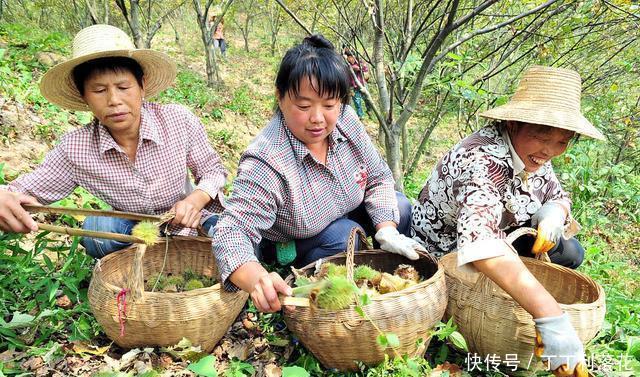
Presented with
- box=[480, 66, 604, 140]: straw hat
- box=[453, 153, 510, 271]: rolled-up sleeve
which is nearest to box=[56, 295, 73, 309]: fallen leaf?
box=[453, 153, 510, 271]: rolled-up sleeve

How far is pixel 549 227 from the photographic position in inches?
87.1

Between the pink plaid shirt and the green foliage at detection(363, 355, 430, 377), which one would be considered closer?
the green foliage at detection(363, 355, 430, 377)

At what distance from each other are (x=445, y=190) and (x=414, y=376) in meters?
0.96

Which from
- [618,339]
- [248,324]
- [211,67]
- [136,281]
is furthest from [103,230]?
[211,67]

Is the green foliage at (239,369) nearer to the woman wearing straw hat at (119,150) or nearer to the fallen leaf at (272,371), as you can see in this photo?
the fallen leaf at (272,371)

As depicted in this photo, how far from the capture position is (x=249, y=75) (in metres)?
15.4

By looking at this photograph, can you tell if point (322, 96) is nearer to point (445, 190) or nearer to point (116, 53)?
point (445, 190)

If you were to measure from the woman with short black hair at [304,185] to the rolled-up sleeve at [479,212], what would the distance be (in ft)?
1.23

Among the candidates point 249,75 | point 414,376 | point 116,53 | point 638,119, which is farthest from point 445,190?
point 249,75

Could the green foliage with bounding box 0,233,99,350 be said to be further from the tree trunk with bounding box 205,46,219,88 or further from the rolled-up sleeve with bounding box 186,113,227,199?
the tree trunk with bounding box 205,46,219,88

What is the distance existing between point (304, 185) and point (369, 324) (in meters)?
0.80

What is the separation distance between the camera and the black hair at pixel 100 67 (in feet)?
7.09

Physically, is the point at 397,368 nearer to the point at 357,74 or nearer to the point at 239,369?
the point at 239,369

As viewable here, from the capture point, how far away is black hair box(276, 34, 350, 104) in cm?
196
